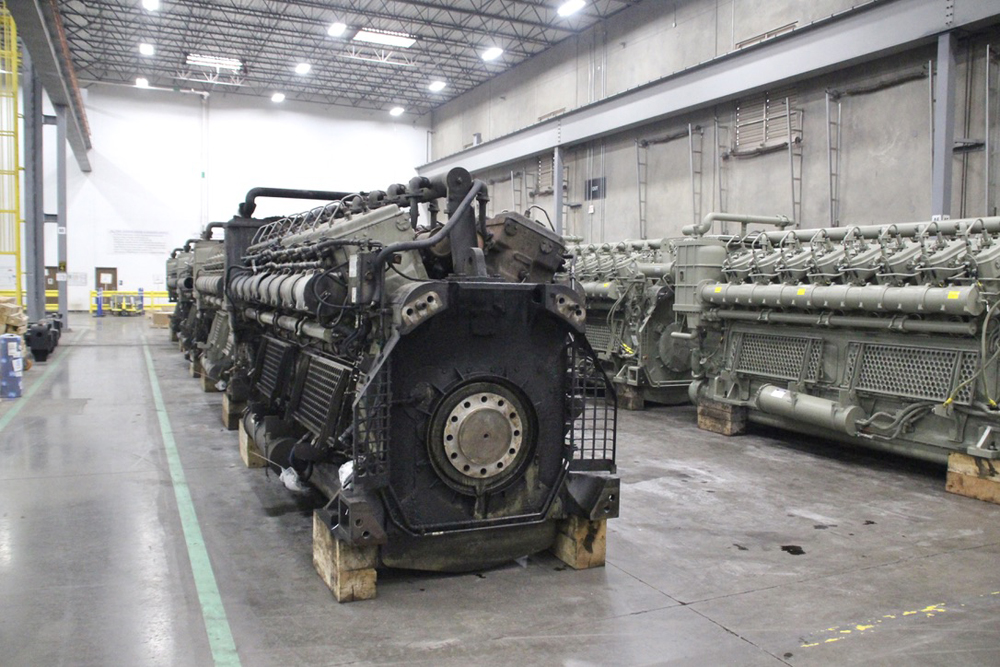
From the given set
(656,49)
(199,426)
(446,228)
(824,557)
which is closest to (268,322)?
(199,426)

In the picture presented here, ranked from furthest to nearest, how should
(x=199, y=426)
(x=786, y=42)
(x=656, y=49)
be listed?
1. (x=656, y=49)
2. (x=786, y=42)
3. (x=199, y=426)

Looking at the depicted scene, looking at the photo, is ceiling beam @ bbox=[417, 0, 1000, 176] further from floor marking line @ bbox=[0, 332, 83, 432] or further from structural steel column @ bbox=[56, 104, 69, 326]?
structural steel column @ bbox=[56, 104, 69, 326]

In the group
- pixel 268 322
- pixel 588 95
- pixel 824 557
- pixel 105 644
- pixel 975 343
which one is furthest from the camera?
pixel 588 95

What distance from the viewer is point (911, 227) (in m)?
5.84

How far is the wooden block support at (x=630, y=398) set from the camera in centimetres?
850

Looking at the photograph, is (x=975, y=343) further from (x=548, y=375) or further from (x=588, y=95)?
(x=588, y=95)

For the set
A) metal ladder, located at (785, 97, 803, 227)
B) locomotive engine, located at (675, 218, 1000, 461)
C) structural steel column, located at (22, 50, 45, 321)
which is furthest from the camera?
structural steel column, located at (22, 50, 45, 321)

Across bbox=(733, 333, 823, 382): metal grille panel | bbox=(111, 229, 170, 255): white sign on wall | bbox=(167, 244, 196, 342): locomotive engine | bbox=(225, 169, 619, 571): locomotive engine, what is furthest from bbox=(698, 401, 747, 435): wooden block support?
bbox=(111, 229, 170, 255): white sign on wall

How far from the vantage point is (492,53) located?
18.5m

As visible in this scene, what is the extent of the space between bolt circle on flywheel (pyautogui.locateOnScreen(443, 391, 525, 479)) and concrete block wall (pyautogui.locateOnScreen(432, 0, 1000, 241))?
773cm

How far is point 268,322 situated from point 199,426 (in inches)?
81.3

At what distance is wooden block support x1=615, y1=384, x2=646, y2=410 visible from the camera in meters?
8.50

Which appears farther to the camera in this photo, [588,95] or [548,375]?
[588,95]

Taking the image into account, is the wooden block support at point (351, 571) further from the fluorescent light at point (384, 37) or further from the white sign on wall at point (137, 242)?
the white sign on wall at point (137, 242)
